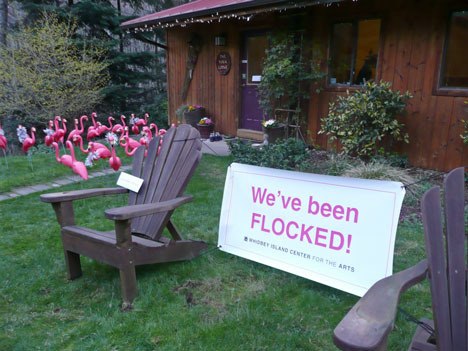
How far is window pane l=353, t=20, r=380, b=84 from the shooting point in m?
5.51

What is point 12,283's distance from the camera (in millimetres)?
2504

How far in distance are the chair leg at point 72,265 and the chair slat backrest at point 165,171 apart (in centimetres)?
42

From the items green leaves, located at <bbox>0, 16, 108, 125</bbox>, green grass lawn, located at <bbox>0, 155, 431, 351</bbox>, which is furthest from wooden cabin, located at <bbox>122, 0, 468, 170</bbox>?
green grass lawn, located at <bbox>0, 155, 431, 351</bbox>

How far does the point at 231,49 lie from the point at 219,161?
118 inches

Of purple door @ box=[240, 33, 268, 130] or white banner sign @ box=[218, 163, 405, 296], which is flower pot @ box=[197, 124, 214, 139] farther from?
white banner sign @ box=[218, 163, 405, 296]

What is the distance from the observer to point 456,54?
4.77 m

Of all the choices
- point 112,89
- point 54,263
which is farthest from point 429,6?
point 112,89

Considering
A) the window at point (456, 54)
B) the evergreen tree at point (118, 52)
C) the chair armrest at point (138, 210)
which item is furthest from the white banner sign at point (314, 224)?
the evergreen tree at point (118, 52)

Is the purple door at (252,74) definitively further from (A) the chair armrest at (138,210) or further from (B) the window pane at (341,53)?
(A) the chair armrest at (138,210)

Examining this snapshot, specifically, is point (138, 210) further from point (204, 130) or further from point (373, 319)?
point (204, 130)

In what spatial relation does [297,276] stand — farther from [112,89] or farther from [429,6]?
[112,89]

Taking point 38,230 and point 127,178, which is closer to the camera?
point 127,178

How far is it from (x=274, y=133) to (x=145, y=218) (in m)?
4.19

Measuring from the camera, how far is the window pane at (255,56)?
7.24m
